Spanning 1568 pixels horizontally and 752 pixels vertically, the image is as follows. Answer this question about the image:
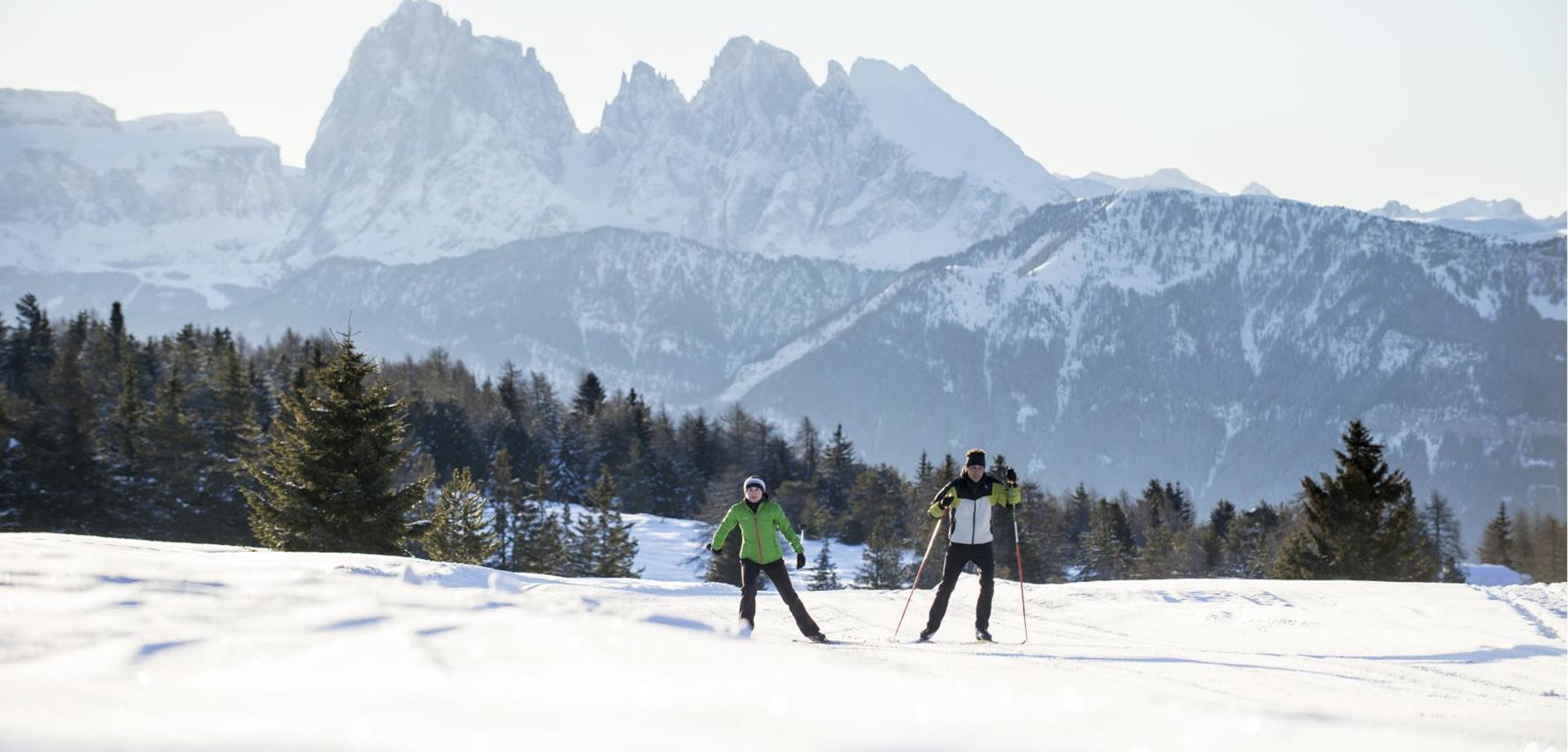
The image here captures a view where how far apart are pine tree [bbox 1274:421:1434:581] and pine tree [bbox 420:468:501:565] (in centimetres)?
2583

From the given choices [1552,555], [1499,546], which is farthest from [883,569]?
[1499,546]

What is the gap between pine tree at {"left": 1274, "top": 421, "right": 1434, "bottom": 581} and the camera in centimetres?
3791

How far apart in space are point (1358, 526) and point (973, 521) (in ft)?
94.5

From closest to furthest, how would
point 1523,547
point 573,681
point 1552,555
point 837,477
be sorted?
point 573,681, point 1552,555, point 1523,547, point 837,477

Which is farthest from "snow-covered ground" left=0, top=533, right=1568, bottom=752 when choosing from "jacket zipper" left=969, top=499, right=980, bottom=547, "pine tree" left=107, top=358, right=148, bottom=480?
"pine tree" left=107, top=358, right=148, bottom=480

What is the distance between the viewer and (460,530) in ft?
129

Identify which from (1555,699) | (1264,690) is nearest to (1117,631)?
(1555,699)

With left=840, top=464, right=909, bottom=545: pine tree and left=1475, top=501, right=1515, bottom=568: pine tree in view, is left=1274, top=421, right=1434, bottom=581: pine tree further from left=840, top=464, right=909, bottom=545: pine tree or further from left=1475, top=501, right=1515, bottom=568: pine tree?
left=1475, top=501, right=1515, bottom=568: pine tree

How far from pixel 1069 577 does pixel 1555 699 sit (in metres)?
70.6

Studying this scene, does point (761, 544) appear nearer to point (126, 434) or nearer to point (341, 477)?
point (341, 477)

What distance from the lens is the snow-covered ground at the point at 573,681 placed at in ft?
18.4

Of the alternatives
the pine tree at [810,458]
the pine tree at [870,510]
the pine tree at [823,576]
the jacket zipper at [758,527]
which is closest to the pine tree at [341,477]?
the jacket zipper at [758,527]

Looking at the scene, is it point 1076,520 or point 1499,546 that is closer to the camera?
point 1499,546

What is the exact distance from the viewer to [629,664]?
23.9 feet
